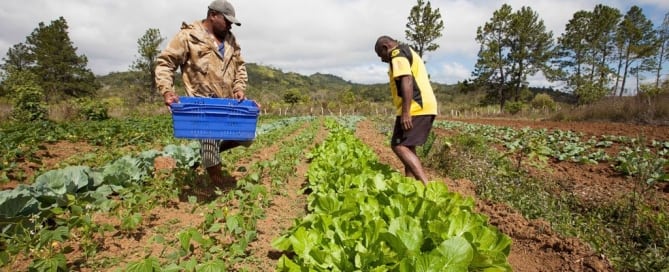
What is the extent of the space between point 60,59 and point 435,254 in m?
53.4

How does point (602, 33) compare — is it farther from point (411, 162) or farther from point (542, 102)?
point (411, 162)

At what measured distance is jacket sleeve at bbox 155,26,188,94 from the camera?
3.01 metres

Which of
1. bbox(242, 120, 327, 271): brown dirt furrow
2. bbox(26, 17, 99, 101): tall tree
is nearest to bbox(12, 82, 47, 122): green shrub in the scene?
bbox(242, 120, 327, 271): brown dirt furrow

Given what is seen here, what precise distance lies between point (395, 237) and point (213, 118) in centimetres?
190

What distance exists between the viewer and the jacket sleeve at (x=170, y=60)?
301 cm

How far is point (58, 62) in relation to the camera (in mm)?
40969

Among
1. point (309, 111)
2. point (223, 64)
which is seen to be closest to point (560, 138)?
point (223, 64)

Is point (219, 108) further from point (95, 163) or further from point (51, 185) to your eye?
point (95, 163)

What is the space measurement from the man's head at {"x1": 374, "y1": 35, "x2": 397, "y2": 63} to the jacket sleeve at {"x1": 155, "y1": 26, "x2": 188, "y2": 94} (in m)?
1.92

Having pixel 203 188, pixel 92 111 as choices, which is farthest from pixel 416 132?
pixel 92 111

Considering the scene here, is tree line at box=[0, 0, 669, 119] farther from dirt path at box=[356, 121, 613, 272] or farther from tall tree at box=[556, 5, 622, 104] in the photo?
dirt path at box=[356, 121, 613, 272]

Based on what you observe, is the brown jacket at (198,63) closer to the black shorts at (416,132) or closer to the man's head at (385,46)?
the man's head at (385,46)

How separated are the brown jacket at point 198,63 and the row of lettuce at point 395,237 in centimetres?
173

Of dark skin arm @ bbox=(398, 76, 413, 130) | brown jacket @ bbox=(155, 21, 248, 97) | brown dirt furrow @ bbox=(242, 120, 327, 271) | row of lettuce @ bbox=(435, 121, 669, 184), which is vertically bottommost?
brown dirt furrow @ bbox=(242, 120, 327, 271)
